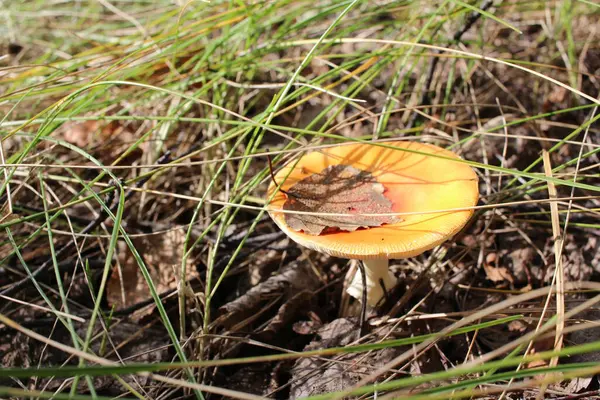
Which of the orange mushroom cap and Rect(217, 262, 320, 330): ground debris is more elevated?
the orange mushroom cap

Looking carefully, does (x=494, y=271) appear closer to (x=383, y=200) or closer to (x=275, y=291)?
(x=383, y=200)

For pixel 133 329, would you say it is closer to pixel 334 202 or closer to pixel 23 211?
pixel 23 211

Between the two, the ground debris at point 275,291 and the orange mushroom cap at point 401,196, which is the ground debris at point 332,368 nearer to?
the ground debris at point 275,291

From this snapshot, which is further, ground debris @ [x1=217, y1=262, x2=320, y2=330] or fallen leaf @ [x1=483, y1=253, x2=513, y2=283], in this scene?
fallen leaf @ [x1=483, y1=253, x2=513, y2=283]

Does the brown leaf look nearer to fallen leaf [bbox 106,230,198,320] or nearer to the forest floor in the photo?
the forest floor

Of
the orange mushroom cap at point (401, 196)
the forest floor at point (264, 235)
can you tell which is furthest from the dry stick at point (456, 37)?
the orange mushroom cap at point (401, 196)

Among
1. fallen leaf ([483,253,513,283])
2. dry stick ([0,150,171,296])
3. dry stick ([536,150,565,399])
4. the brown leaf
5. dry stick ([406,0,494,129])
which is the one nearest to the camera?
dry stick ([536,150,565,399])

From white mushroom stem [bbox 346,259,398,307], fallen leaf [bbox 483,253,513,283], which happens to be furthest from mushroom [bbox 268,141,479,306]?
fallen leaf [bbox 483,253,513,283]
